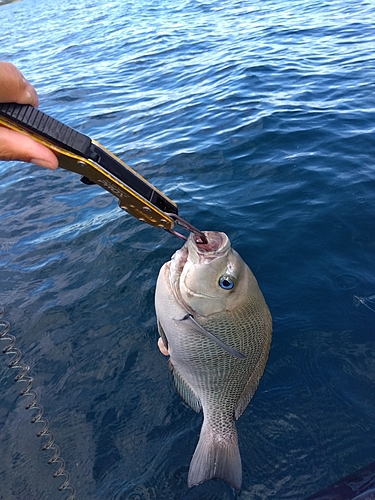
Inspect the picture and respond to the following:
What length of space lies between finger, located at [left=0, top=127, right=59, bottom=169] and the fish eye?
45.6 inches

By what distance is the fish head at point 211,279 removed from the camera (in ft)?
8.02

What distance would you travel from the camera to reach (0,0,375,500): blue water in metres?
3.11

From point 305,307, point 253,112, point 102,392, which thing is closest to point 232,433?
point 102,392

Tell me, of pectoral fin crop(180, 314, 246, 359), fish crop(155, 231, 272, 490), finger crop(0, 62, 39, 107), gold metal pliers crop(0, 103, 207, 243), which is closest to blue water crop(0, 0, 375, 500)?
fish crop(155, 231, 272, 490)

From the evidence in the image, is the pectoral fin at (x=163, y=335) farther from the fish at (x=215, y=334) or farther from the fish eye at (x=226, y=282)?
the fish eye at (x=226, y=282)

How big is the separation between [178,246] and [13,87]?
11.4 ft

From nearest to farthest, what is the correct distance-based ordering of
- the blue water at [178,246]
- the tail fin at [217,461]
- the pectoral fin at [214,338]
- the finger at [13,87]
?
the finger at [13,87] < the pectoral fin at [214,338] < the tail fin at [217,461] < the blue water at [178,246]

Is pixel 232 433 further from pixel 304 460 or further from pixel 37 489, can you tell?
pixel 37 489

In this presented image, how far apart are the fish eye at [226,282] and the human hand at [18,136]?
1.16m

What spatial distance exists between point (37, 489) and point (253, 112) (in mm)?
7105

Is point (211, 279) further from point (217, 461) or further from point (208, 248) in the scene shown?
point (217, 461)

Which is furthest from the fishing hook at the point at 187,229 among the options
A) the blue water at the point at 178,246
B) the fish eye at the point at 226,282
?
the blue water at the point at 178,246

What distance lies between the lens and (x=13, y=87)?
1622mm

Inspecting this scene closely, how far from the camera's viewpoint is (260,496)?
2.86 metres
